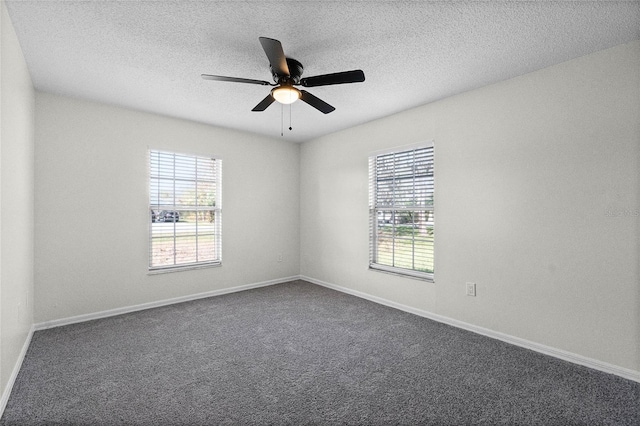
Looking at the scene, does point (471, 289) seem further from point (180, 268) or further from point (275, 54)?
point (180, 268)

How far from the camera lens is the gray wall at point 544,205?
2.32 m

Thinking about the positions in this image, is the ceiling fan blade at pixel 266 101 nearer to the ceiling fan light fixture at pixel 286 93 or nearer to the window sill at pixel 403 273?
the ceiling fan light fixture at pixel 286 93

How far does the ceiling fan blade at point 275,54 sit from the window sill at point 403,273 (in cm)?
271

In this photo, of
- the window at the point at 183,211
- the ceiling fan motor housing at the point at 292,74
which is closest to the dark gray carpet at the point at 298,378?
the window at the point at 183,211

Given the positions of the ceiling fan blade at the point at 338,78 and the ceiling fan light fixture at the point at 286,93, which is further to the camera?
the ceiling fan light fixture at the point at 286,93

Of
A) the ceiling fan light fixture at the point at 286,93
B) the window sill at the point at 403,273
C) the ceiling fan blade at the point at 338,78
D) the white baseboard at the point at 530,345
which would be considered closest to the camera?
the ceiling fan blade at the point at 338,78

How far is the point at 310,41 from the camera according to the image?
7.52 feet

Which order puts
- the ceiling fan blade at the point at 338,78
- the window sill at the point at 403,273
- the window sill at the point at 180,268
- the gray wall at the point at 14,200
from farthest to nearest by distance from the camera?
the window sill at the point at 180,268, the window sill at the point at 403,273, the ceiling fan blade at the point at 338,78, the gray wall at the point at 14,200

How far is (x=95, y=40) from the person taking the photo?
90.4 inches

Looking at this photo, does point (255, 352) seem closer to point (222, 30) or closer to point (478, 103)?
point (222, 30)

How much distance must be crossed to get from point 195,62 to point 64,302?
296cm

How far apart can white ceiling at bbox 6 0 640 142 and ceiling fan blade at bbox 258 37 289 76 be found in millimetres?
249

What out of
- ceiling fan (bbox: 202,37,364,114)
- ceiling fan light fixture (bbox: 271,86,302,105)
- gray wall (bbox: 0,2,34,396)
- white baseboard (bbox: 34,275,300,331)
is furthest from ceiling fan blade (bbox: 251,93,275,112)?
white baseboard (bbox: 34,275,300,331)

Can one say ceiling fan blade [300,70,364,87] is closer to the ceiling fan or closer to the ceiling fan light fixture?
the ceiling fan
